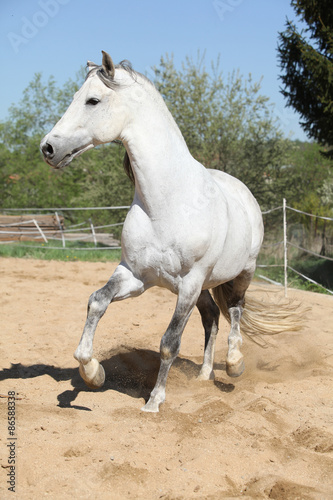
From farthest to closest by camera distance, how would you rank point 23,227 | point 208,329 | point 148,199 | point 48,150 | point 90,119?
point 23,227, point 208,329, point 148,199, point 90,119, point 48,150

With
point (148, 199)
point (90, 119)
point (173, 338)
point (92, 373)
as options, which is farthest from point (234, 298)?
point (90, 119)

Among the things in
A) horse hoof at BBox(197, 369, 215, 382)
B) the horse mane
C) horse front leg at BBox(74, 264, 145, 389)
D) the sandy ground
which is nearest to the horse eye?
the horse mane

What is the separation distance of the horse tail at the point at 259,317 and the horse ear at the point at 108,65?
2.32 meters

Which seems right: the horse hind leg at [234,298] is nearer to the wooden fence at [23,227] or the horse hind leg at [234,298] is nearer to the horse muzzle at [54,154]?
the horse muzzle at [54,154]

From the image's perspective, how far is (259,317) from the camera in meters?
4.77

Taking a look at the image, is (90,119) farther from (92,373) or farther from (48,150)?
(92,373)

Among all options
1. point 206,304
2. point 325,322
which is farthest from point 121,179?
point 206,304

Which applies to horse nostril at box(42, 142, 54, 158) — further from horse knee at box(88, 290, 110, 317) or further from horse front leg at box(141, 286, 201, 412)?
horse front leg at box(141, 286, 201, 412)

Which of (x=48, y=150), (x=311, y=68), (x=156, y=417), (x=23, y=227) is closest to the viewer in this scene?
(x=48, y=150)

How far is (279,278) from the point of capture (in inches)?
414

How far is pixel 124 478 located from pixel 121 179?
14.8 m

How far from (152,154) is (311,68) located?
7274 mm

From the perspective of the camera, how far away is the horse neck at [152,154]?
10.3 ft

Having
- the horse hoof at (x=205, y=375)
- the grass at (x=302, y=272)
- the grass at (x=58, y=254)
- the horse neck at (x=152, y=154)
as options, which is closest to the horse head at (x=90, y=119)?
the horse neck at (x=152, y=154)
